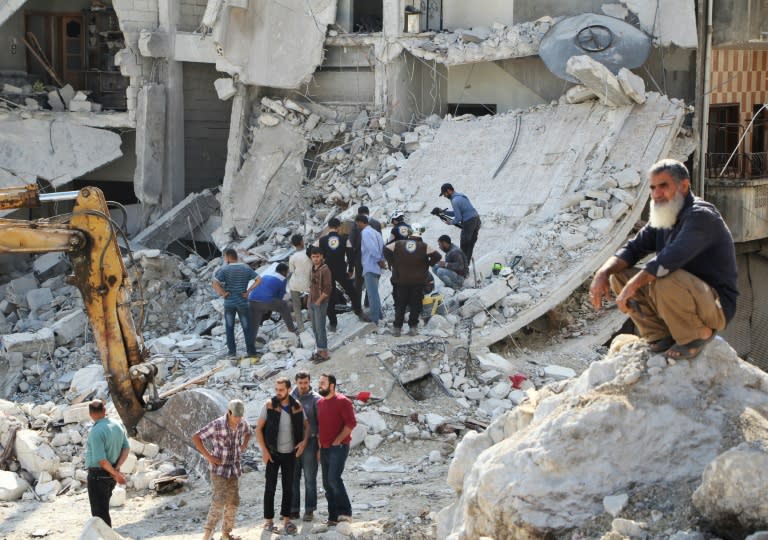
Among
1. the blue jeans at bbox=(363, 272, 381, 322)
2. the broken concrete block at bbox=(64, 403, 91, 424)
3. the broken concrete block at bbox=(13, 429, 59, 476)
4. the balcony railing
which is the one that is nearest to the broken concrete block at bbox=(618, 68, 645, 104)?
the balcony railing

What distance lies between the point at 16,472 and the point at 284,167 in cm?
942

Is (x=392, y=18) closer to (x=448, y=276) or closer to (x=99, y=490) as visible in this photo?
(x=448, y=276)

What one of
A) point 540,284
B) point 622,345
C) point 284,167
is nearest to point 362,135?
point 284,167

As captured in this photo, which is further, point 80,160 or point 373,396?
point 80,160

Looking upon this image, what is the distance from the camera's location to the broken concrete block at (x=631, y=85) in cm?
1602

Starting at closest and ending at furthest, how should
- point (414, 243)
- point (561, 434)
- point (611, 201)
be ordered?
1. point (561, 434)
2. point (414, 243)
3. point (611, 201)

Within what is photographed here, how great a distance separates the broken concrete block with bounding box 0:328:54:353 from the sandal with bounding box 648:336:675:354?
11614 mm

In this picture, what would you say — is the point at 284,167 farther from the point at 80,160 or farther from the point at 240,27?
the point at 80,160

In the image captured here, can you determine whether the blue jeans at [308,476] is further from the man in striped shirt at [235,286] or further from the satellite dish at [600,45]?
the satellite dish at [600,45]

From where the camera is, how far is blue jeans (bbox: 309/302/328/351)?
469 inches

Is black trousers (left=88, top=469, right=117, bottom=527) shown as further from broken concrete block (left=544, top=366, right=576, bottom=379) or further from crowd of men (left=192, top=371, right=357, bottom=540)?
broken concrete block (left=544, top=366, right=576, bottom=379)

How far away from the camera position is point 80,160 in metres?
20.7

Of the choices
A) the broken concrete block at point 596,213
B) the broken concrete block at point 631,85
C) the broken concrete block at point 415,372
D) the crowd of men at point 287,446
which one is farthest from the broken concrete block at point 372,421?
the broken concrete block at point 631,85

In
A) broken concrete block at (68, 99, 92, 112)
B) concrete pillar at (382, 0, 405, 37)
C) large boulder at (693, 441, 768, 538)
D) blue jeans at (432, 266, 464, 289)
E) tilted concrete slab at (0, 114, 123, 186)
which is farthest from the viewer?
broken concrete block at (68, 99, 92, 112)
